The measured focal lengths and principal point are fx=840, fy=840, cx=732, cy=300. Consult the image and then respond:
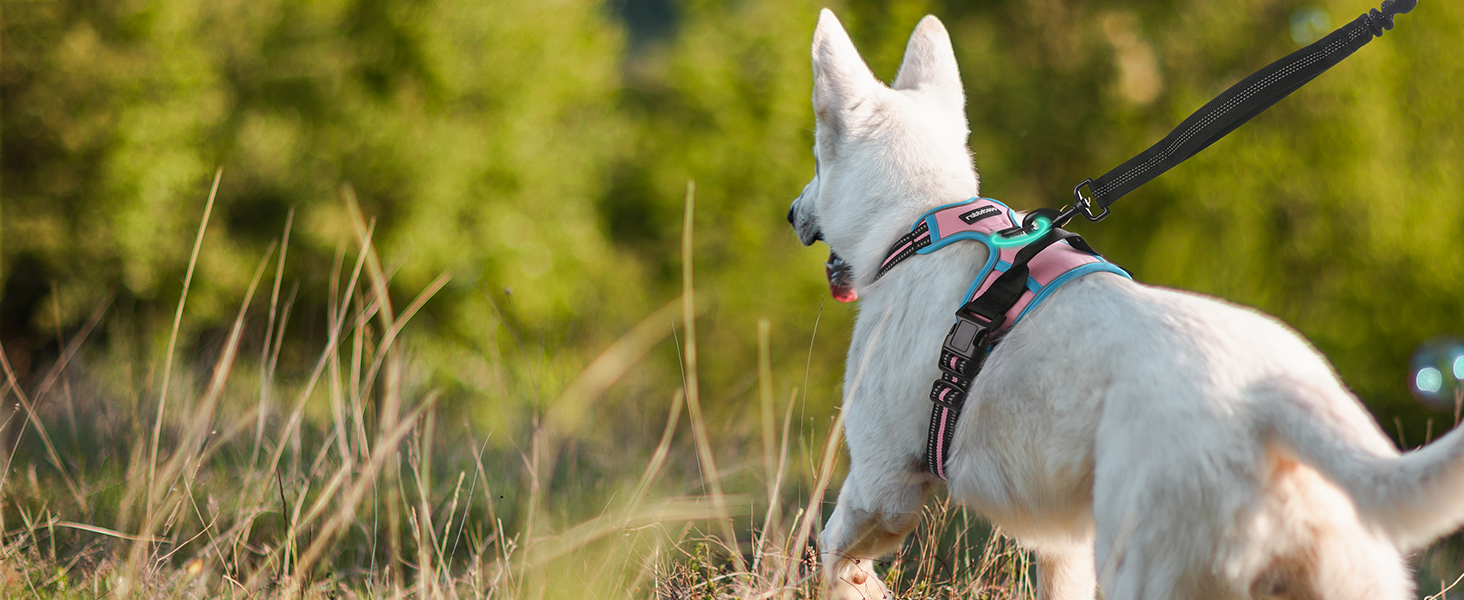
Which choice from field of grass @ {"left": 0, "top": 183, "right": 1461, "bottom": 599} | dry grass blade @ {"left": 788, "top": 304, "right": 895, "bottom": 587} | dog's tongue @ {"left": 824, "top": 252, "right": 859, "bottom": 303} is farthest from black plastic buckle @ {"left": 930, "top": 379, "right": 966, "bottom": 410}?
dog's tongue @ {"left": 824, "top": 252, "right": 859, "bottom": 303}

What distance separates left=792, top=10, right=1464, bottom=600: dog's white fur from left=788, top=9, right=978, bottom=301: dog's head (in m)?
0.30

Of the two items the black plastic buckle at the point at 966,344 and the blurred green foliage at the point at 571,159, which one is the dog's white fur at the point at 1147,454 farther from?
the blurred green foliage at the point at 571,159

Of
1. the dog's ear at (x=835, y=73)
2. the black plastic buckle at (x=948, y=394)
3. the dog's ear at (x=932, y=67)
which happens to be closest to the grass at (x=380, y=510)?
the black plastic buckle at (x=948, y=394)

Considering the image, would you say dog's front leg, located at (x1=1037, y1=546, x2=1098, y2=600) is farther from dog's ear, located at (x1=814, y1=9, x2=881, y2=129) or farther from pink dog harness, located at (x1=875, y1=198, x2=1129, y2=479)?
dog's ear, located at (x1=814, y1=9, x2=881, y2=129)

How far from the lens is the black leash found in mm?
2066

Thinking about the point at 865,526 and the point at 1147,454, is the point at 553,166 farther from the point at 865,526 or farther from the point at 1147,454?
the point at 1147,454

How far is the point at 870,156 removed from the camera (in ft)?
8.48

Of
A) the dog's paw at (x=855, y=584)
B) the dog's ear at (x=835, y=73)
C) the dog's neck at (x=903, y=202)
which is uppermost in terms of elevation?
the dog's ear at (x=835, y=73)

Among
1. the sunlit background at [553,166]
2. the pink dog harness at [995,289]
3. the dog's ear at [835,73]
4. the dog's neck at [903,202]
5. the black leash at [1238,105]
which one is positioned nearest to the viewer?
the pink dog harness at [995,289]

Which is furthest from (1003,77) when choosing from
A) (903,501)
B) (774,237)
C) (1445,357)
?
(903,501)

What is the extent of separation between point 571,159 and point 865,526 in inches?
618

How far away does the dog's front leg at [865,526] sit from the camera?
7.07 ft

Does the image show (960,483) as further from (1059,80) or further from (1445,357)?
(1059,80)

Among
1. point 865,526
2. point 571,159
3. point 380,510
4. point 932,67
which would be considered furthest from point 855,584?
point 571,159
